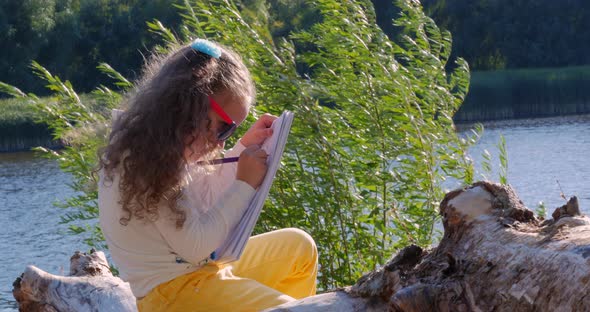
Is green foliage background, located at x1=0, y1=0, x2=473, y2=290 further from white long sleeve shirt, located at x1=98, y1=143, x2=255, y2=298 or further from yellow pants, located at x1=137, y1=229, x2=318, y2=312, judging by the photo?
white long sleeve shirt, located at x1=98, y1=143, x2=255, y2=298

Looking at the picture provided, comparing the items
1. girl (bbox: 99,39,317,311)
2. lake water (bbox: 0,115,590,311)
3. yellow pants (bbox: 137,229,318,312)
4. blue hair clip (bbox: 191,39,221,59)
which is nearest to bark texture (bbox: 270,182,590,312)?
yellow pants (bbox: 137,229,318,312)

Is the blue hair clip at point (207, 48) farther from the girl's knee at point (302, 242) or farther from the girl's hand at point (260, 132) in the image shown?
the girl's knee at point (302, 242)

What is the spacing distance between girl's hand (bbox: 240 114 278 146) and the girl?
4.4 inches

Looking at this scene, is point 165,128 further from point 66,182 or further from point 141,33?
point 141,33

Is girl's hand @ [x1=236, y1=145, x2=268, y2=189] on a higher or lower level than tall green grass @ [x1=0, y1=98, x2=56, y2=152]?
higher

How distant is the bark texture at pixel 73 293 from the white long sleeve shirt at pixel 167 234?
852mm

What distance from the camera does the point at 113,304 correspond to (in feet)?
10.9

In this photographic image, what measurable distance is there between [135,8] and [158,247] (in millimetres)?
36337

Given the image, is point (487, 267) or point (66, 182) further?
point (66, 182)

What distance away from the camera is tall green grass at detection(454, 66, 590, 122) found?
25.8 metres

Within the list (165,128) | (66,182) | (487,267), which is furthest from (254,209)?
(66,182)

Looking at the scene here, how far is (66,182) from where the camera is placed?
53.8ft

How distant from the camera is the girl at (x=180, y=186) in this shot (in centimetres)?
240

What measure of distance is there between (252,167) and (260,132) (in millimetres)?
194
